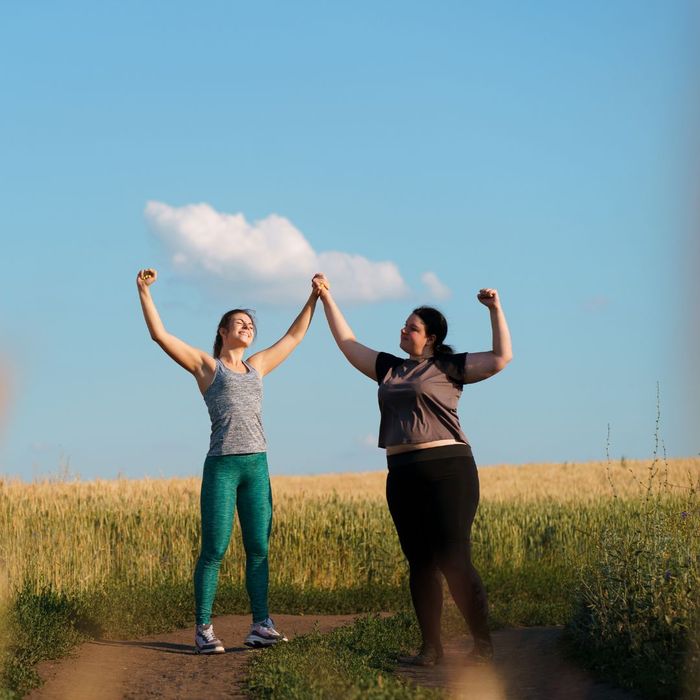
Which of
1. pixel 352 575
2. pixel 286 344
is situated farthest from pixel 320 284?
pixel 352 575

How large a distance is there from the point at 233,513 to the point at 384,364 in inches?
63.2

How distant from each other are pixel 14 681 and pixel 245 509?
77.9 inches

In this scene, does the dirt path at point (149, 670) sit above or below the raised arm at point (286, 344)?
below

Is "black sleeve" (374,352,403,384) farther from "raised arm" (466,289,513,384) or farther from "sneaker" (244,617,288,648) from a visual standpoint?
"sneaker" (244,617,288,648)

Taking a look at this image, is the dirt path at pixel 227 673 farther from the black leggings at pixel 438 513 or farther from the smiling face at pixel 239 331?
the smiling face at pixel 239 331

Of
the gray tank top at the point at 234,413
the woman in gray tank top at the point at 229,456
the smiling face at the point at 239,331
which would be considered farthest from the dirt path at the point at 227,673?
the smiling face at the point at 239,331

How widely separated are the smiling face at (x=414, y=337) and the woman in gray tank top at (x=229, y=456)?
52.8 inches

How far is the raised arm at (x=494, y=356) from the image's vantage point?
22.0ft

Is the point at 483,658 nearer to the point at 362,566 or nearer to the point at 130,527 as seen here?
the point at 362,566

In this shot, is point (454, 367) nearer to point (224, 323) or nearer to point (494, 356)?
point (494, 356)

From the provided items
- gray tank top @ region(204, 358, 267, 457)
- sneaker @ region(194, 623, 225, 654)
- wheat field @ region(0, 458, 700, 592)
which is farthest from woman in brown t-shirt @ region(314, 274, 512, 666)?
wheat field @ region(0, 458, 700, 592)

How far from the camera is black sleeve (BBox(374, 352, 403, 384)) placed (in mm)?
6789

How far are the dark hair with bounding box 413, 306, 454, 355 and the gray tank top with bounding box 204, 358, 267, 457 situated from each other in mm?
1472

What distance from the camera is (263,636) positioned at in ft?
24.9
